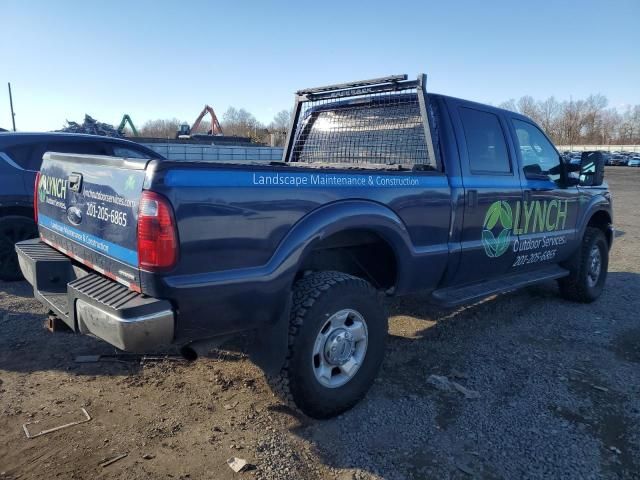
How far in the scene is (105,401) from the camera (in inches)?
119

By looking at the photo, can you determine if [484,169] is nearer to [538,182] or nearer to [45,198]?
[538,182]

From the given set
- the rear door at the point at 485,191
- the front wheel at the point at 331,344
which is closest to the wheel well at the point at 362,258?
the front wheel at the point at 331,344

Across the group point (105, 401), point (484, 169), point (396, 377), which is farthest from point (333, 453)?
point (484, 169)

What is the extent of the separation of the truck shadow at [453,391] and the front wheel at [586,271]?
0.17 m

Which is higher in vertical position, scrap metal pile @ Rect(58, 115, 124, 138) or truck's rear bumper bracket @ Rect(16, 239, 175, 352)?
scrap metal pile @ Rect(58, 115, 124, 138)

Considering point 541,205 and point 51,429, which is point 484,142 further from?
point 51,429

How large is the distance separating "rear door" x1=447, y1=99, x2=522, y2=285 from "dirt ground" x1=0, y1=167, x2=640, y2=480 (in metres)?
0.75

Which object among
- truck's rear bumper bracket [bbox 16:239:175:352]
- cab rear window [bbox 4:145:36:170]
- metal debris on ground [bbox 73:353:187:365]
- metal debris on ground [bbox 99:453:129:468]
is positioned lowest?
metal debris on ground [bbox 99:453:129:468]

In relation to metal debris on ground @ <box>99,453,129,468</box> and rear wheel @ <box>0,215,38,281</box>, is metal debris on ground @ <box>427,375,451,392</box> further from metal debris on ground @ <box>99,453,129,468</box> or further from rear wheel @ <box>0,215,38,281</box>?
rear wheel @ <box>0,215,38,281</box>

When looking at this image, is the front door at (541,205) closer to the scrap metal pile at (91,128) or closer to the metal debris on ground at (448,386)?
the metal debris on ground at (448,386)

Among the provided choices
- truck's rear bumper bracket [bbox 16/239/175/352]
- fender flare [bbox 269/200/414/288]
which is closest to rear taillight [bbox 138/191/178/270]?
truck's rear bumper bracket [bbox 16/239/175/352]

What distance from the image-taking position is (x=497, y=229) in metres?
4.01

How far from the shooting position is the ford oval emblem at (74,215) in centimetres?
284

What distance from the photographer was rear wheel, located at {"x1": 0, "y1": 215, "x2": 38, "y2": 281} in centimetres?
531
